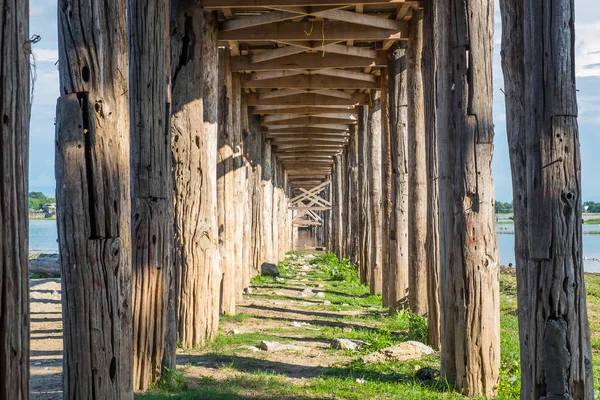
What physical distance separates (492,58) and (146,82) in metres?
3.09

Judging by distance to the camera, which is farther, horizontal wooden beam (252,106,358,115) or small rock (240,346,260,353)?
horizontal wooden beam (252,106,358,115)

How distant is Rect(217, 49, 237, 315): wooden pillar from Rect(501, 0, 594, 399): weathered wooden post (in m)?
8.18

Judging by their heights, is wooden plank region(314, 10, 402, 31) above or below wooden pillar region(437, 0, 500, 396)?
above

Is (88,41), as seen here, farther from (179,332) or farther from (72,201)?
(179,332)

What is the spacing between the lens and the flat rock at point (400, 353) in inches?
322

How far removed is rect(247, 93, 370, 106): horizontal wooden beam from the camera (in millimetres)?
15922

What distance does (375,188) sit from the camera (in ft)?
50.4

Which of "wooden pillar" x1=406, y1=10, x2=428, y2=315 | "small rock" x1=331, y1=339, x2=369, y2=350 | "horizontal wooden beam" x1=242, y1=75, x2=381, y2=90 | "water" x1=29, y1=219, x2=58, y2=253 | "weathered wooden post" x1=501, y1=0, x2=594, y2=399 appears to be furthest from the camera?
"water" x1=29, y1=219, x2=58, y2=253

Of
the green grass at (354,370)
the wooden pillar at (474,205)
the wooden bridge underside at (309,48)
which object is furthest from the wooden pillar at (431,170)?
the wooden pillar at (474,205)

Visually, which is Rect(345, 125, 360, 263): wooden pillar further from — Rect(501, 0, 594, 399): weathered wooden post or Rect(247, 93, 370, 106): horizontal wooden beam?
Rect(501, 0, 594, 399): weathered wooden post

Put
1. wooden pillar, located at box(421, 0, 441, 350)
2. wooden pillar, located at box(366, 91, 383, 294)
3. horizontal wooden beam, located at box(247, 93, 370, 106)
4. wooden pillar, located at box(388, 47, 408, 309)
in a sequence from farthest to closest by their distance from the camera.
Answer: horizontal wooden beam, located at box(247, 93, 370, 106) < wooden pillar, located at box(366, 91, 383, 294) < wooden pillar, located at box(388, 47, 408, 309) < wooden pillar, located at box(421, 0, 441, 350)

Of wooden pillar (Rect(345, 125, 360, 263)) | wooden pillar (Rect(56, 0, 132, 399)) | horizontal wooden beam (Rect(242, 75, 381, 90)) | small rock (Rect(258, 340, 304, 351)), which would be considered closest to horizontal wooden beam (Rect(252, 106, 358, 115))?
wooden pillar (Rect(345, 125, 360, 263))

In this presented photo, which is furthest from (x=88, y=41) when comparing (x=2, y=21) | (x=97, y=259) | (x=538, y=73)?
(x=538, y=73)

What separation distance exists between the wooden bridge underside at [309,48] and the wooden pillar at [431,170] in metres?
1.17
